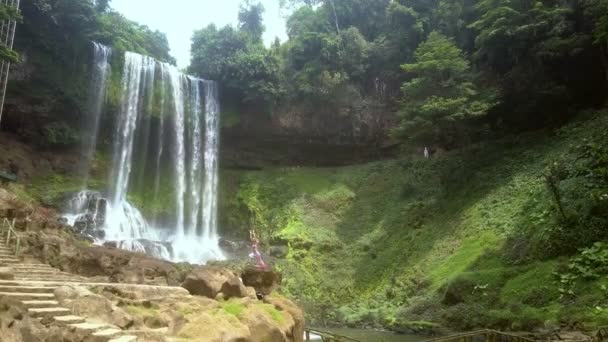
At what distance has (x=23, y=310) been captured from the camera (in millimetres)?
5445

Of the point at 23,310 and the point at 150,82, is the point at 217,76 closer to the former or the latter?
the point at 150,82

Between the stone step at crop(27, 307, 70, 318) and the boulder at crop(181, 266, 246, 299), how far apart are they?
286 centimetres

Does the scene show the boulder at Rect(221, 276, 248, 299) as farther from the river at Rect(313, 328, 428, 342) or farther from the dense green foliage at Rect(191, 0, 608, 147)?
the dense green foliage at Rect(191, 0, 608, 147)

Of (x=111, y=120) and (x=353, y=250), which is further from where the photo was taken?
(x=111, y=120)

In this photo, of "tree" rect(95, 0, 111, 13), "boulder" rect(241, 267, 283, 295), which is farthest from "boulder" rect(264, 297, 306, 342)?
"tree" rect(95, 0, 111, 13)

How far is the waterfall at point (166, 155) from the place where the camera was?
27172 mm

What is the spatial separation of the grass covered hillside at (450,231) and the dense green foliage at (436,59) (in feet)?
8.45

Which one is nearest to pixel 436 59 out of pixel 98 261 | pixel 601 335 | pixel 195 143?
pixel 195 143

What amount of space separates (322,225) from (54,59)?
1745 centimetres

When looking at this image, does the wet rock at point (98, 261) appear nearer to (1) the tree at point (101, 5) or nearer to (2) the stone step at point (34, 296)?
(2) the stone step at point (34, 296)

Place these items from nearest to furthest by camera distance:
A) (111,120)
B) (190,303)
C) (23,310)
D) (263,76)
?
1. (23,310)
2. (190,303)
3. (111,120)
4. (263,76)

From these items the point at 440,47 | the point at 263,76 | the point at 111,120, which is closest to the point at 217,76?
the point at 263,76

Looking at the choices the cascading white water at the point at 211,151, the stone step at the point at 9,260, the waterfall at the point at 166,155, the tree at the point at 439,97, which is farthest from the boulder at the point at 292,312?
the cascading white water at the point at 211,151

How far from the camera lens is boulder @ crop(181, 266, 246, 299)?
898 cm
